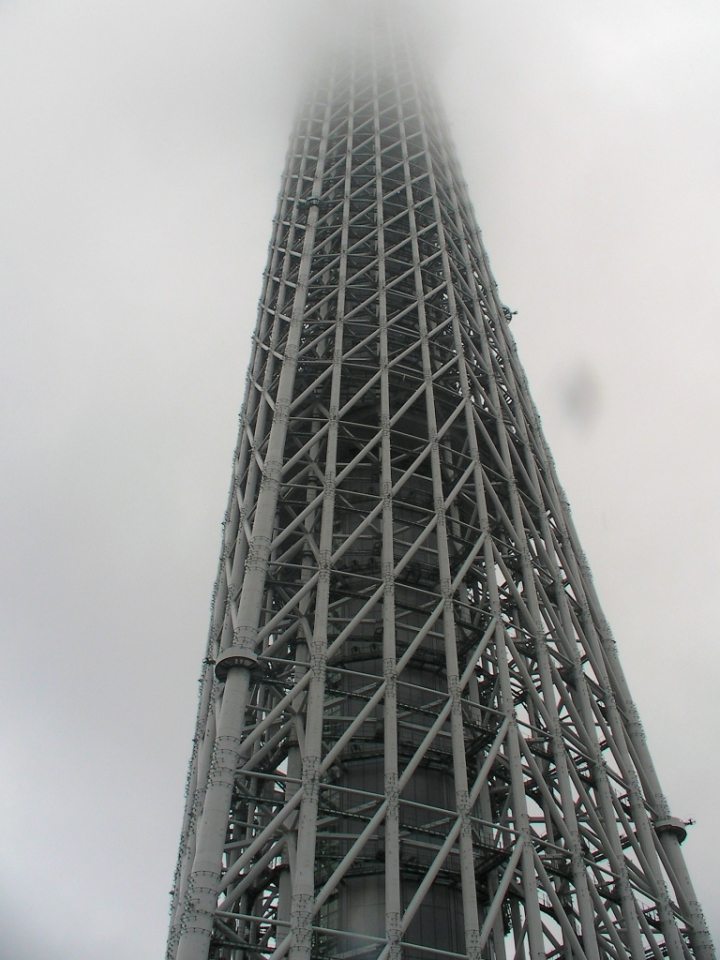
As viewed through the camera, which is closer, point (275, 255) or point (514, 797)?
point (514, 797)

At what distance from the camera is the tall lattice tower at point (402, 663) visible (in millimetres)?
24562

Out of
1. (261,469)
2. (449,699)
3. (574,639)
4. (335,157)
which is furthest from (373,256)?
(449,699)

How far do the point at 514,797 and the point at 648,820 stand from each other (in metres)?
8.29

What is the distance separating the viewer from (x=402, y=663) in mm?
27516

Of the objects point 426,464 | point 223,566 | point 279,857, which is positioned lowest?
point 279,857

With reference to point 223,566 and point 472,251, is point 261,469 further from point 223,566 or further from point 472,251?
point 472,251

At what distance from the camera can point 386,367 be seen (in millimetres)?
37438

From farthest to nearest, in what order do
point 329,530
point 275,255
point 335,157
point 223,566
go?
point 335,157
point 275,255
point 223,566
point 329,530

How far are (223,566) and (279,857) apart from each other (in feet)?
42.8

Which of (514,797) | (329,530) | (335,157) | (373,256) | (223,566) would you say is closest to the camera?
(514,797)

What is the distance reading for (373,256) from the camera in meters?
44.4

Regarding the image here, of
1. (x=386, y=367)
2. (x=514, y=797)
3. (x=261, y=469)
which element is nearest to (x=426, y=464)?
(x=386, y=367)

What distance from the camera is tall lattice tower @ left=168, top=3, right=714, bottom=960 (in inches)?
967

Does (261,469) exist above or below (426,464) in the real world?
below
